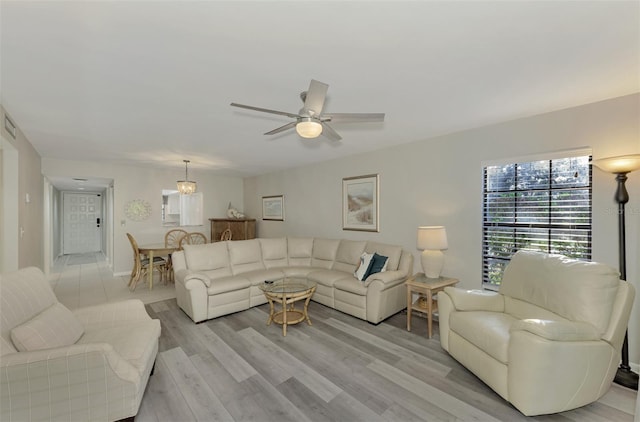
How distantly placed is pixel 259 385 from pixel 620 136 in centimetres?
378

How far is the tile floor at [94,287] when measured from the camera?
170 inches

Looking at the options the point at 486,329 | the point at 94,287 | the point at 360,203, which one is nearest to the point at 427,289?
the point at 486,329

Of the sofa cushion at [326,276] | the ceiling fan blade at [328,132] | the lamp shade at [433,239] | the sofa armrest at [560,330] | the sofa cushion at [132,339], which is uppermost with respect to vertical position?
the ceiling fan blade at [328,132]

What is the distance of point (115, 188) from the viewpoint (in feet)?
18.8

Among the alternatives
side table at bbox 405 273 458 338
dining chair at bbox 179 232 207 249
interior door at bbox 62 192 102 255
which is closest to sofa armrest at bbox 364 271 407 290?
side table at bbox 405 273 458 338

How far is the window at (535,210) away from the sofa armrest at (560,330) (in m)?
1.07

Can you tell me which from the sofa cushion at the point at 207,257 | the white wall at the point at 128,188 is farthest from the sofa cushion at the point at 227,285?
the white wall at the point at 128,188

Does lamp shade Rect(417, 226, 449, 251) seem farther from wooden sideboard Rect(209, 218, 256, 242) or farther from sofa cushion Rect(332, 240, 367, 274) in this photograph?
wooden sideboard Rect(209, 218, 256, 242)

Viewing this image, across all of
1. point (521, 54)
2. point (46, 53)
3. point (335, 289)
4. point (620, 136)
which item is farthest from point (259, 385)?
point (620, 136)

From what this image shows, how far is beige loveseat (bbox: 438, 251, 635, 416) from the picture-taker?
1751mm

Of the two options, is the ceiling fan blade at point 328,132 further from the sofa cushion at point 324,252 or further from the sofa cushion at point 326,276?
the sofa cushion at point 324,252

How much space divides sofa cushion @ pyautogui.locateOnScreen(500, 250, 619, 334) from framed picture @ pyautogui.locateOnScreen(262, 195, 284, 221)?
15.5 feet

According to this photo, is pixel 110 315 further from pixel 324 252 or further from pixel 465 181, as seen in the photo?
pixel 465 181

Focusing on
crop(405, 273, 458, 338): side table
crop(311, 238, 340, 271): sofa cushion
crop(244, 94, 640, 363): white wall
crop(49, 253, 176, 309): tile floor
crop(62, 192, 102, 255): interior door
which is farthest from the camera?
crop(62, 192, 102, 255): interior door
